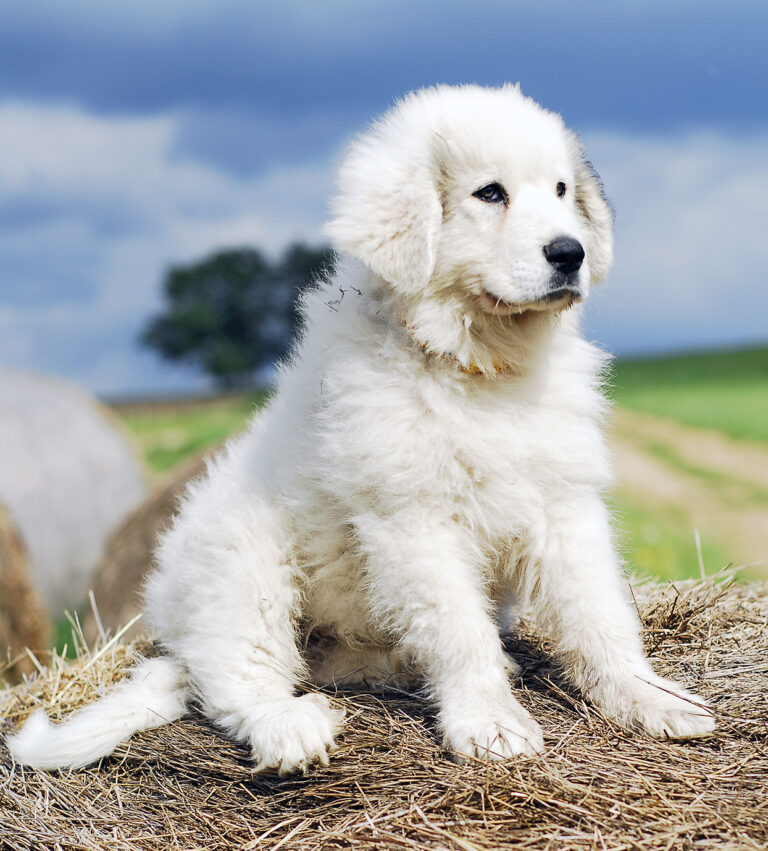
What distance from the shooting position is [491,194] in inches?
127

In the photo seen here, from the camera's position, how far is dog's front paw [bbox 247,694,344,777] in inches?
120

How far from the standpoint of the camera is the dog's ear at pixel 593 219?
3613mm

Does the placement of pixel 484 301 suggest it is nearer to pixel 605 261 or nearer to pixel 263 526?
pixel 605 261

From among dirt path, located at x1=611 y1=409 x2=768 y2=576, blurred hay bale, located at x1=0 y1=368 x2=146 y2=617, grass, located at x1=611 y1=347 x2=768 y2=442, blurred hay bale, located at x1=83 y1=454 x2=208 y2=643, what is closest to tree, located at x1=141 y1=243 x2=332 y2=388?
grass, located at x1=611 y1=347 x2=768 y2=442

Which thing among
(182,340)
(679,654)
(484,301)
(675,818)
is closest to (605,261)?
(484,301)

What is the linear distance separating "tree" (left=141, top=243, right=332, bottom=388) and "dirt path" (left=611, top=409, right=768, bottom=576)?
15997mm

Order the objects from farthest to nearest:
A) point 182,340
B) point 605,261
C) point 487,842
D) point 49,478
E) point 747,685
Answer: point 182,340
point 49,478
point 605,261
point 747,685
point 487,842

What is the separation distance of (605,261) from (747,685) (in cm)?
162

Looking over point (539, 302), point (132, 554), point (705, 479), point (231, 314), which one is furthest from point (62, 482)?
point (231, 314)

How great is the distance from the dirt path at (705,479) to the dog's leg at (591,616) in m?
8.50

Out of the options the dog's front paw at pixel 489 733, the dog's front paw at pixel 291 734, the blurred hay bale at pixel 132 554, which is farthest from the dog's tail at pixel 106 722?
the blurred hay bale at pixel 132 554

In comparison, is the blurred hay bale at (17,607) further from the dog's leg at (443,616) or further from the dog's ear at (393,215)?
the dog's ear at (393,215)

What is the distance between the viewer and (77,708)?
4066 millimetres

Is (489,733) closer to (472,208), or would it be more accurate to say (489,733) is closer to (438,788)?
(438,788)
